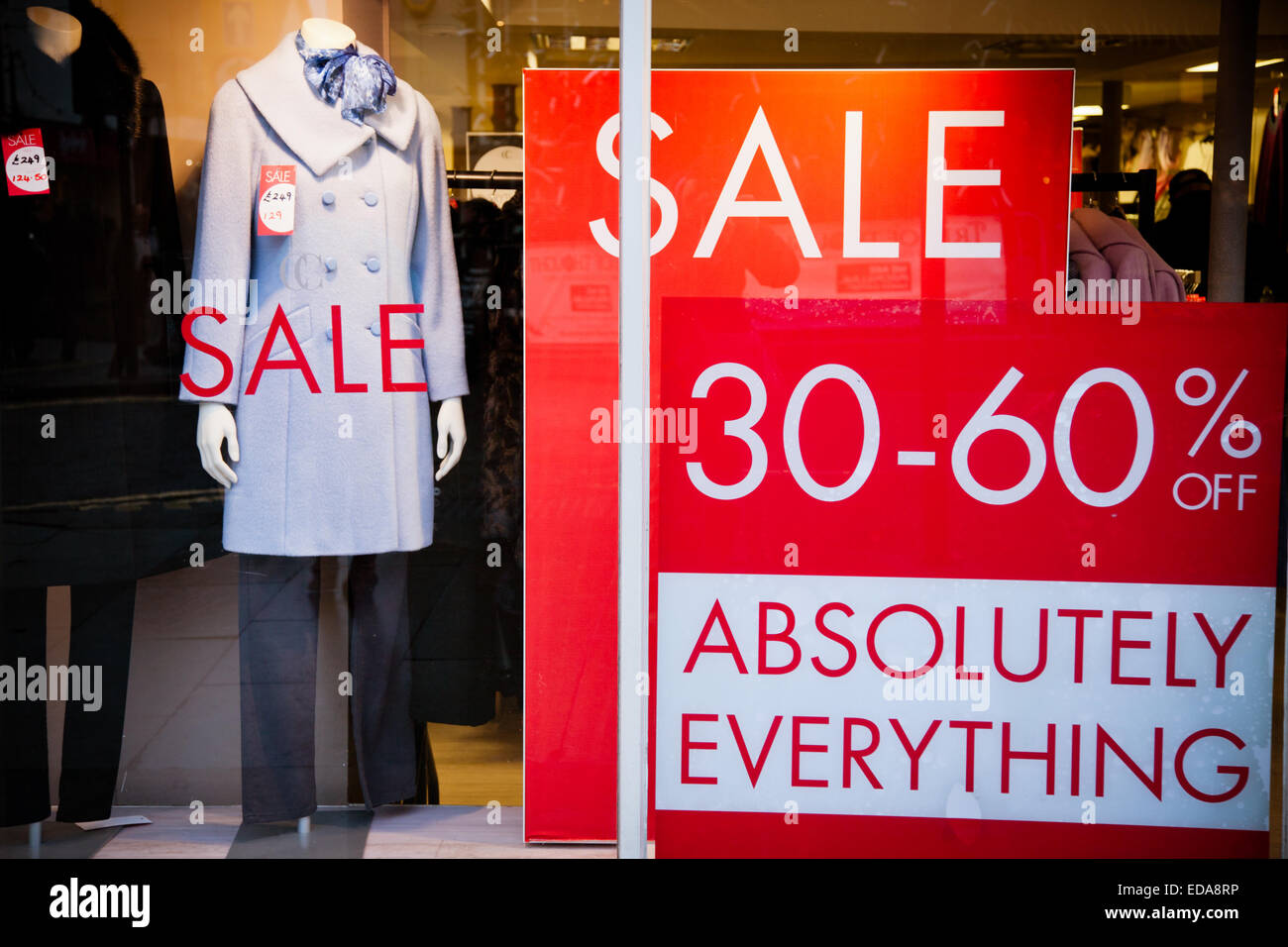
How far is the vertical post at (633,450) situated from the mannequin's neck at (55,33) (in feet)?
4.32

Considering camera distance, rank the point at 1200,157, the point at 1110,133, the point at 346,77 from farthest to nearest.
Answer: the point at 1110,133 → the point at 1200,157 → the point at 346,77

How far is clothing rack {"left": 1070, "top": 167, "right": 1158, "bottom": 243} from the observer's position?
266cm

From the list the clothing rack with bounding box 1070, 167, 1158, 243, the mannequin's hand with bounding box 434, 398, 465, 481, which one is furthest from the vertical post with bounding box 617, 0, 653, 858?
the clothing rack with bounding box 1070, 167, 1158, 243

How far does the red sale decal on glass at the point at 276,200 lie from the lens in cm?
242

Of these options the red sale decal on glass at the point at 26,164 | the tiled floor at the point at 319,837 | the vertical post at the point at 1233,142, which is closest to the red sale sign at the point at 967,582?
the vertical post at the point at 1233,142

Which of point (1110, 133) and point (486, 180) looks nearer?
point (486, 180)

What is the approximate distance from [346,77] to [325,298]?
51 centimetres

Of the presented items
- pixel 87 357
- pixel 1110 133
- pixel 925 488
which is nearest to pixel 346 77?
pixel 87 357

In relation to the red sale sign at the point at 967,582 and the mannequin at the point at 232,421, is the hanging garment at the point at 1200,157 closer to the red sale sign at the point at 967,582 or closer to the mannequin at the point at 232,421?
the red sale sign at the point at 967,582

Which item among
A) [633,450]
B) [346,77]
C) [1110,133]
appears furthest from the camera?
[1110,133]

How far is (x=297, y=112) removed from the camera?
2434mm

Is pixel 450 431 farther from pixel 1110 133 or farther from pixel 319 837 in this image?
pixel 1110 133
